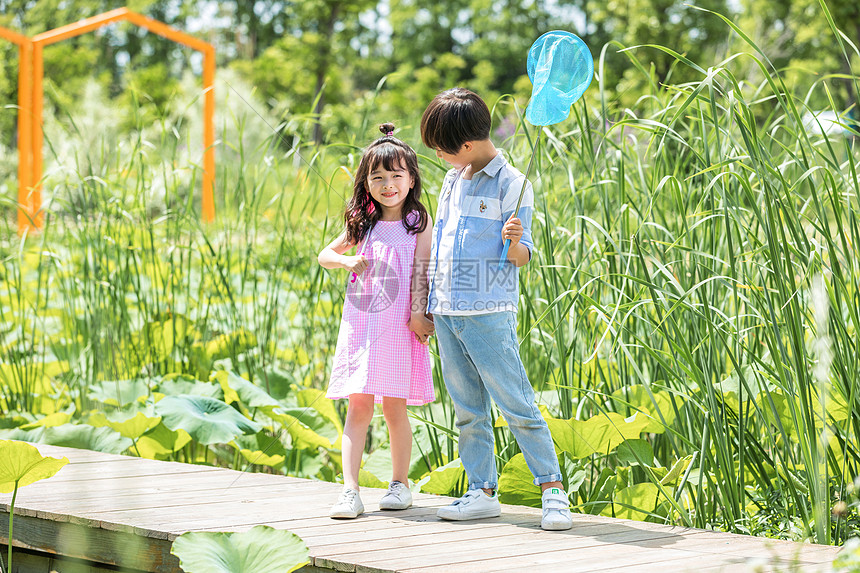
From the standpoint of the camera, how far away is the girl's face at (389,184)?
71.5 inches

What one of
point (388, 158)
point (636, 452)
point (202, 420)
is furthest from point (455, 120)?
point (202, 420)

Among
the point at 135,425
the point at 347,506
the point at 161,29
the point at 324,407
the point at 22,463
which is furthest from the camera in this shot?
the point at 161,29

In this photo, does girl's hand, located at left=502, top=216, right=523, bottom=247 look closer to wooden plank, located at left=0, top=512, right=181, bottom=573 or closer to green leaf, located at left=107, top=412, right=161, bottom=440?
wooden plank, located at left=0, top=512, right=181, bottom=573

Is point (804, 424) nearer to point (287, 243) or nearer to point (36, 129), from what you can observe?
point (287, 243)

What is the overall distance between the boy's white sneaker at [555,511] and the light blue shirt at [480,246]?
0.38 meters

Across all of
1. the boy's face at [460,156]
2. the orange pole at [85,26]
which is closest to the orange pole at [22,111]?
the orange pole at [85,26]

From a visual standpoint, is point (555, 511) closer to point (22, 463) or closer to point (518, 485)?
point (518, 485)

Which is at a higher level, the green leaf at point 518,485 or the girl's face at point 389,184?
the girl's face at point 389,184

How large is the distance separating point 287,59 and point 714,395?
36.4 feet

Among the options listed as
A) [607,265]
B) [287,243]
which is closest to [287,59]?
[287,243]

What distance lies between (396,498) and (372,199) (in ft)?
2.16

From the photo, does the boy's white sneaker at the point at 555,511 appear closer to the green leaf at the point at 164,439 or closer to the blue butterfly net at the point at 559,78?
the blue butterfly net at the point at 559,78

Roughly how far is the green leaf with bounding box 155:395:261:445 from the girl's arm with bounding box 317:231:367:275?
591 mm

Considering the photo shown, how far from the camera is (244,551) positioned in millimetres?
1407
